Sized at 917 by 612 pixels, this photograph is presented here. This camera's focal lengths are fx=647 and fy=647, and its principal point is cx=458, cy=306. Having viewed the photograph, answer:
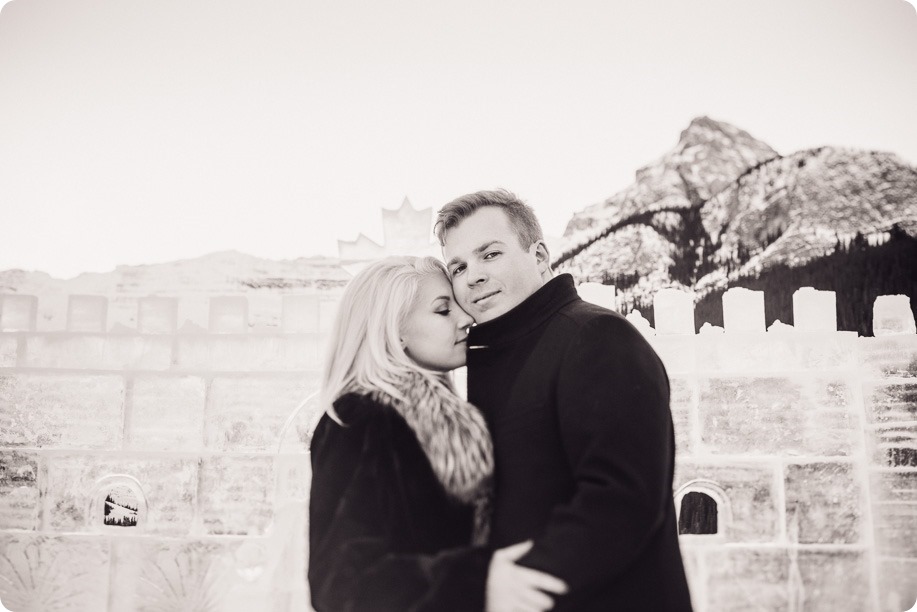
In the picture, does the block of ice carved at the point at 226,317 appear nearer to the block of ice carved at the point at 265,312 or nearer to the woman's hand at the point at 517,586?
the block of ice carved at the point at 265,312

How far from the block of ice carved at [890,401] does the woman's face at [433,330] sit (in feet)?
4.40

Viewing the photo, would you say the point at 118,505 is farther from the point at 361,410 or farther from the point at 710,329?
the point at 710,329

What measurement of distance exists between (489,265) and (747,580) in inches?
51.1

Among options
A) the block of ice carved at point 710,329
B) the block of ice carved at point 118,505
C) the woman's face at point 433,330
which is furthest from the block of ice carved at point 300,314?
the block of ice carved at point 710,329

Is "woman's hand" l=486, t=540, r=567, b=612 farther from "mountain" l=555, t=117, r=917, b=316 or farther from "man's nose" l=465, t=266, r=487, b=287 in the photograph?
"mountain" l=555, t=117, r=917, b=316

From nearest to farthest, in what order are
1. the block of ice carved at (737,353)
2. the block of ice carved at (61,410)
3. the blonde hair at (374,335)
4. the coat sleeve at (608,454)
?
the coat sleeve at (608,454) < the blonde hair at (374,335) < the block of ice carved at (737,353) < the block of ice carved at (61,410)

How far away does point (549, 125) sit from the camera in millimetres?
2324

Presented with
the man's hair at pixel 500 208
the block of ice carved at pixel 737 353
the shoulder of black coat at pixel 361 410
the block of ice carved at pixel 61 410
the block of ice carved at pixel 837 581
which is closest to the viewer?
the shoulder of black coat at pixel 361 410

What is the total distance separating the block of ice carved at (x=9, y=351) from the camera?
86.6 inches

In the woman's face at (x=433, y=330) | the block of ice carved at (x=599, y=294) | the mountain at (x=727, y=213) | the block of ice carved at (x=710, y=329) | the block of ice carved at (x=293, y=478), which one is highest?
the mountain at (x=727, y=213)

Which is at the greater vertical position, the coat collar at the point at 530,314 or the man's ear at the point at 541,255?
the man's ear at the point at 541,255

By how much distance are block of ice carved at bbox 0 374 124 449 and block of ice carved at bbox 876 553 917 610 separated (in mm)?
2429

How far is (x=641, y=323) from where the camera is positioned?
6.95 ft

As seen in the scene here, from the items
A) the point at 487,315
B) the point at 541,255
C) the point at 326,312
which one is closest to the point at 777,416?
the point at 541,255
